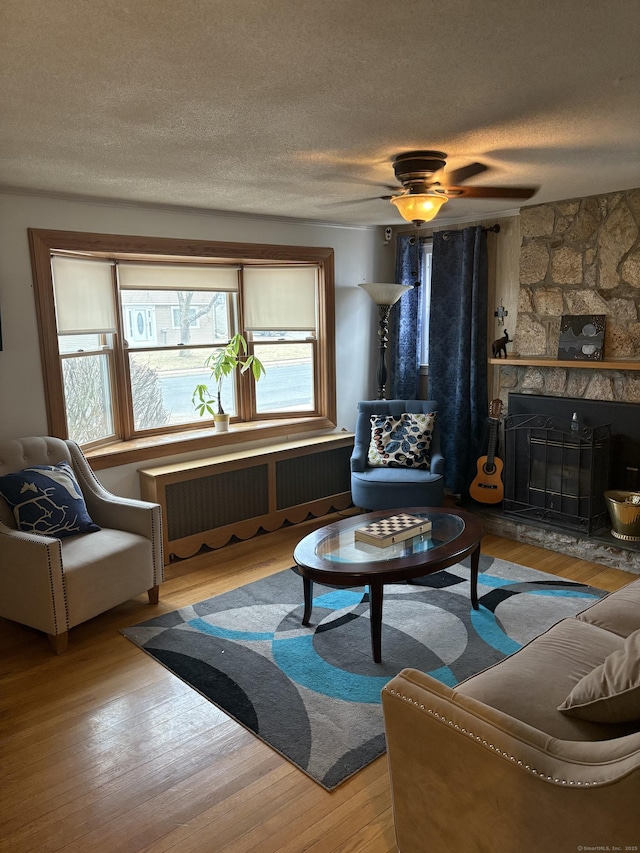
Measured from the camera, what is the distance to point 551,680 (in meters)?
2.06

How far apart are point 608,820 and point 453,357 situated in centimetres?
416

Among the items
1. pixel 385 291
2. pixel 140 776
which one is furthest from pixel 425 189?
pixel 140 776

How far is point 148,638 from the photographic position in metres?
3.36

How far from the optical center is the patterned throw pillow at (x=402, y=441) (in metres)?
4.89

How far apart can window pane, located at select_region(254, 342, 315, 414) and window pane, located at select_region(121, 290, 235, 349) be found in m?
0.38

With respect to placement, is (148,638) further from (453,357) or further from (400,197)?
(453,357)

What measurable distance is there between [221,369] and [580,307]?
2.62 meters

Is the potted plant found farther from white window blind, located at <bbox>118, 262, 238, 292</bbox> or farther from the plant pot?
white window blind, located at <bbox>118, 262, 238, 292</bbox>

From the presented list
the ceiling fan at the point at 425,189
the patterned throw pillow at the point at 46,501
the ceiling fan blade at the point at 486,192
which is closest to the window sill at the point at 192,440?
the patterned throw pillow at the point at 46,501

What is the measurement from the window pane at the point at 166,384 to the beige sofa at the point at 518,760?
328cm

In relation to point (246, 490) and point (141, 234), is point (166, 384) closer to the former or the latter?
point (246, 490)

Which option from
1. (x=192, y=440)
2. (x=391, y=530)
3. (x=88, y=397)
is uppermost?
(x=88, y=397)

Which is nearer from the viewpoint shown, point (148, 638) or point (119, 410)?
point (148, 638)

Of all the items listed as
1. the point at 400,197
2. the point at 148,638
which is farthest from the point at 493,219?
the point at 148,638
